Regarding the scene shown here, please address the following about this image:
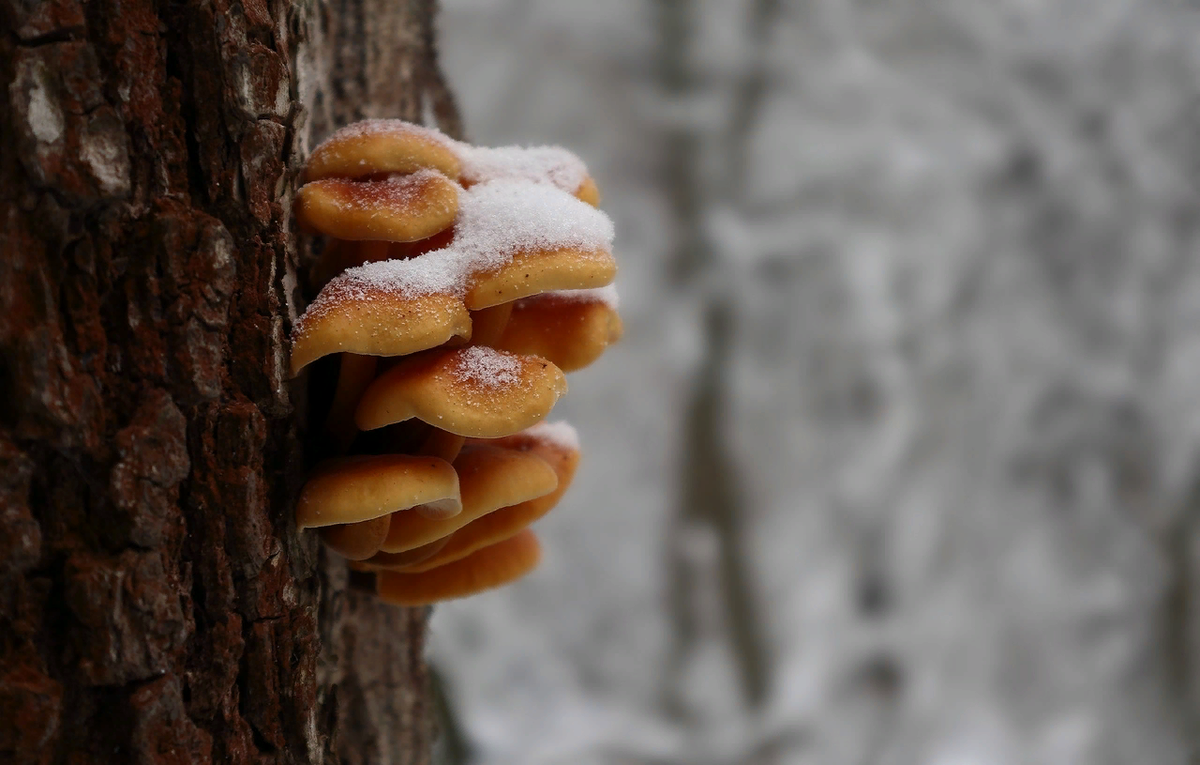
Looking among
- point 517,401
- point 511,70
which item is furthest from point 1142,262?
point 517,401

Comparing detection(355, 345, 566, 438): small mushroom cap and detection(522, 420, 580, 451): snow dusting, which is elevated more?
detection(522, 420, 580, 451): snow dusting

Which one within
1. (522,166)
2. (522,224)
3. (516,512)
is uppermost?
(522,166)

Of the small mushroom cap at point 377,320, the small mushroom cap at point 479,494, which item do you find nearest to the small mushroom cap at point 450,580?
the small mushroom cap at point 479,494

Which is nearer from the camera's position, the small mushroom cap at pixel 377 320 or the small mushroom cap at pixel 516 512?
the small mushroom cap at pixel 377 320

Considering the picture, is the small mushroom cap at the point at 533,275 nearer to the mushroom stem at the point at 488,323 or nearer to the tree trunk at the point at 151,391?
the mushroom stem at the point at 488,323

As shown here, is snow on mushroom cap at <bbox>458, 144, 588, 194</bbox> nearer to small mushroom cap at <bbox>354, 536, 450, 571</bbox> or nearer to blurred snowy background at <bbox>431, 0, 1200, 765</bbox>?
small mushroom cap at <bbox>354, 536, 450, 571</bbox>

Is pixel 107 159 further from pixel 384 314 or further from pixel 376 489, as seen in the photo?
pixel 376 489

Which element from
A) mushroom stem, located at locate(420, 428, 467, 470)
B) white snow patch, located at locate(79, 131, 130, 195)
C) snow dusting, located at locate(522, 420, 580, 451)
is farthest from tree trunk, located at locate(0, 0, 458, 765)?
snow dusting, located at locate(522, 420, 580, 451)

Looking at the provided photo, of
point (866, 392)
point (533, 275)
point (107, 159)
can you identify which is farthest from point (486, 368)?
point (866, 392)
